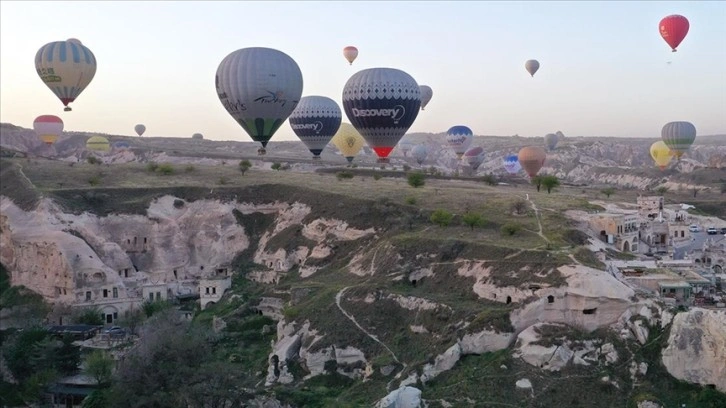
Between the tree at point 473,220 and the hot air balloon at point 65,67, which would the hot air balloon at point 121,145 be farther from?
the tree at point 473,220

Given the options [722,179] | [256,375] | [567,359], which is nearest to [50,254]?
[256,375]

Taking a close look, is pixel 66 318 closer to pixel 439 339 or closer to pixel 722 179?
pixel 439 339

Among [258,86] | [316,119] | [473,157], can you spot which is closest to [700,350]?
[258,86]

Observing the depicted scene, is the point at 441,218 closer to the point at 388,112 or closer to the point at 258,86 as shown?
the point at 388,112

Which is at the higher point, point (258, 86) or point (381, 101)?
point (258, 86)

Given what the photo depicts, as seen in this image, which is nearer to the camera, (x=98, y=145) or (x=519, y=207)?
(x=519, y=207)

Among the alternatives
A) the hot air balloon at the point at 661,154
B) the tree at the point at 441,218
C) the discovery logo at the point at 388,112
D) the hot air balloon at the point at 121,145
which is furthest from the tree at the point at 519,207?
the hot air balloon at the point at 121,145
